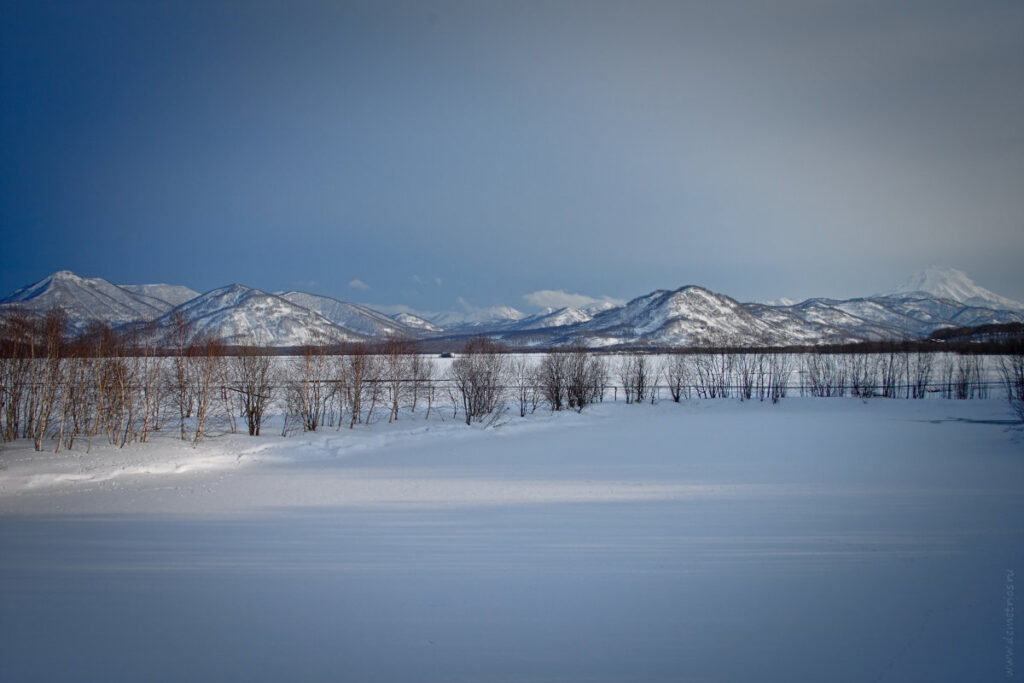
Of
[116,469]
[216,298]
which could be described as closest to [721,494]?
[116,469]

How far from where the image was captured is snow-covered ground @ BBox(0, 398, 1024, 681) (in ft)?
13.4

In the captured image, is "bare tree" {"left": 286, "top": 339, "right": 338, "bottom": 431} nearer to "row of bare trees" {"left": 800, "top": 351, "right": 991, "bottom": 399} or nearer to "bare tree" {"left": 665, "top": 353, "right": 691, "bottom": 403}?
"bare tree" {"left": 665, "top": 353, "right": 691, "bottom": 403}

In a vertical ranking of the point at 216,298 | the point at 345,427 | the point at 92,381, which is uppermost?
the point at 216,298

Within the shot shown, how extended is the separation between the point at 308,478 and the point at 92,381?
973 cm

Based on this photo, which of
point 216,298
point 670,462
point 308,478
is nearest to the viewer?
point 308,478

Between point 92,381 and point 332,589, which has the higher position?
point 92,381

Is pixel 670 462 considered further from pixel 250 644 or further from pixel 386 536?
pixel 250 644

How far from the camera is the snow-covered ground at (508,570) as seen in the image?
4.07 metres

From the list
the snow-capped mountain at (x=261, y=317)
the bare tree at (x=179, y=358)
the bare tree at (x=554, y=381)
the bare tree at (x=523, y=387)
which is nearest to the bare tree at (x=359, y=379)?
the bare tree at (x=179, y=358)

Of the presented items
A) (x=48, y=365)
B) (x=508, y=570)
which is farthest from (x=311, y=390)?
(x=508, y=570)

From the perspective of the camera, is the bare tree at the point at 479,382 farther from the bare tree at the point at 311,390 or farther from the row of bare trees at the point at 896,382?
the row of bare trees at the point at 896,382

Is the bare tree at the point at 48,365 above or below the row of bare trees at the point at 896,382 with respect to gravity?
above

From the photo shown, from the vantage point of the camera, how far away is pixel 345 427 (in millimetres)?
18234

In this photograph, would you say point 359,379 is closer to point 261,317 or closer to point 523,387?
point 523,387
